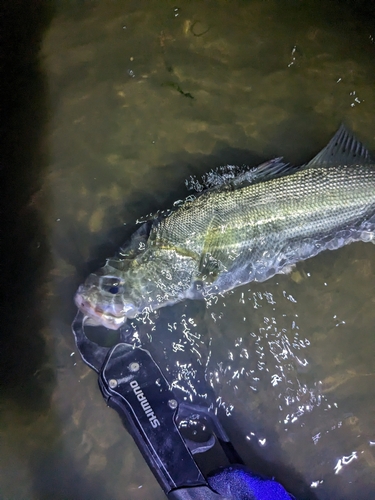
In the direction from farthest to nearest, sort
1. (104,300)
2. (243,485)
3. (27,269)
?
(27,269)
(104,300)
(243,485)

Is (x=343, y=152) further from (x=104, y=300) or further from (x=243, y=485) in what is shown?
(x=243, y=485)

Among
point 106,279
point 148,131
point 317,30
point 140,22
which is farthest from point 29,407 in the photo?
point 317,30

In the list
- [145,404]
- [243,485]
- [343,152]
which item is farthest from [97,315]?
[343,152]

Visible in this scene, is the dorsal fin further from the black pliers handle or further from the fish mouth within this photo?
the black pliers handle

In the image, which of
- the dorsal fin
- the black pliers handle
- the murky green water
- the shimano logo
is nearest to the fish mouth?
the black pliers handle

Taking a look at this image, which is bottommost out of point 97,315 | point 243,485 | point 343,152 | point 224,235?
point 243,485

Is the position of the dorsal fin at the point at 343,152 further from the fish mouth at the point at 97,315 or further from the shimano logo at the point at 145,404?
the shimano logo at the point at 145,404

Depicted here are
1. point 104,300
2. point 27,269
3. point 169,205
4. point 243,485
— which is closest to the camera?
point 243,485
